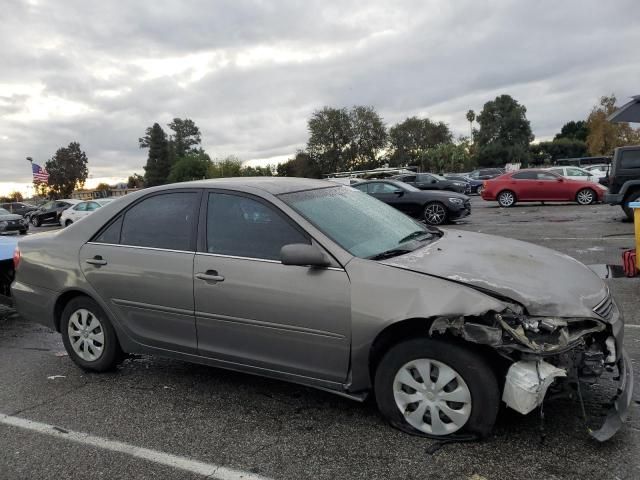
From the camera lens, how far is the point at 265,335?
3.33m

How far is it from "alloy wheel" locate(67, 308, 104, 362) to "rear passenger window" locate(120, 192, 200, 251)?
72 cm

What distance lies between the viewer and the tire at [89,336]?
4.14 metres

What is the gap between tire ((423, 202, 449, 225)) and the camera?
15.3 metres

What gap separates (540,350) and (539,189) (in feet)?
61.6

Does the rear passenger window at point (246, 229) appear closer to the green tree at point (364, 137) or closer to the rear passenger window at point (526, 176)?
the rear passenger window at point (526, 176)

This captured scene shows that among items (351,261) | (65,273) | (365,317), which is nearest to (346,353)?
(365,317)

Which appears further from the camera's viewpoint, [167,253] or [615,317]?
[167,253]

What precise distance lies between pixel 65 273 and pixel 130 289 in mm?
764

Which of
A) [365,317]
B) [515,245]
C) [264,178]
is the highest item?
[264,178]

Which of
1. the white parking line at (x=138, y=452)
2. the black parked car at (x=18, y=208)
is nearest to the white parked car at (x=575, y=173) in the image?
the white parking line at (x=138, y=452)

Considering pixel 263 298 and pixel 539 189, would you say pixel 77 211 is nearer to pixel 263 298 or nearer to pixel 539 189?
pixel 539 189

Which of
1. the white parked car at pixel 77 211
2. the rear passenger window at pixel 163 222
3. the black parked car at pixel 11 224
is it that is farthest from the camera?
the white parked car at pixel 77 211

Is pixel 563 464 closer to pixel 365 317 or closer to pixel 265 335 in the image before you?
pixel 365 317

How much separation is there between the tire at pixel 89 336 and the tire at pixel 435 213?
1231 cm
